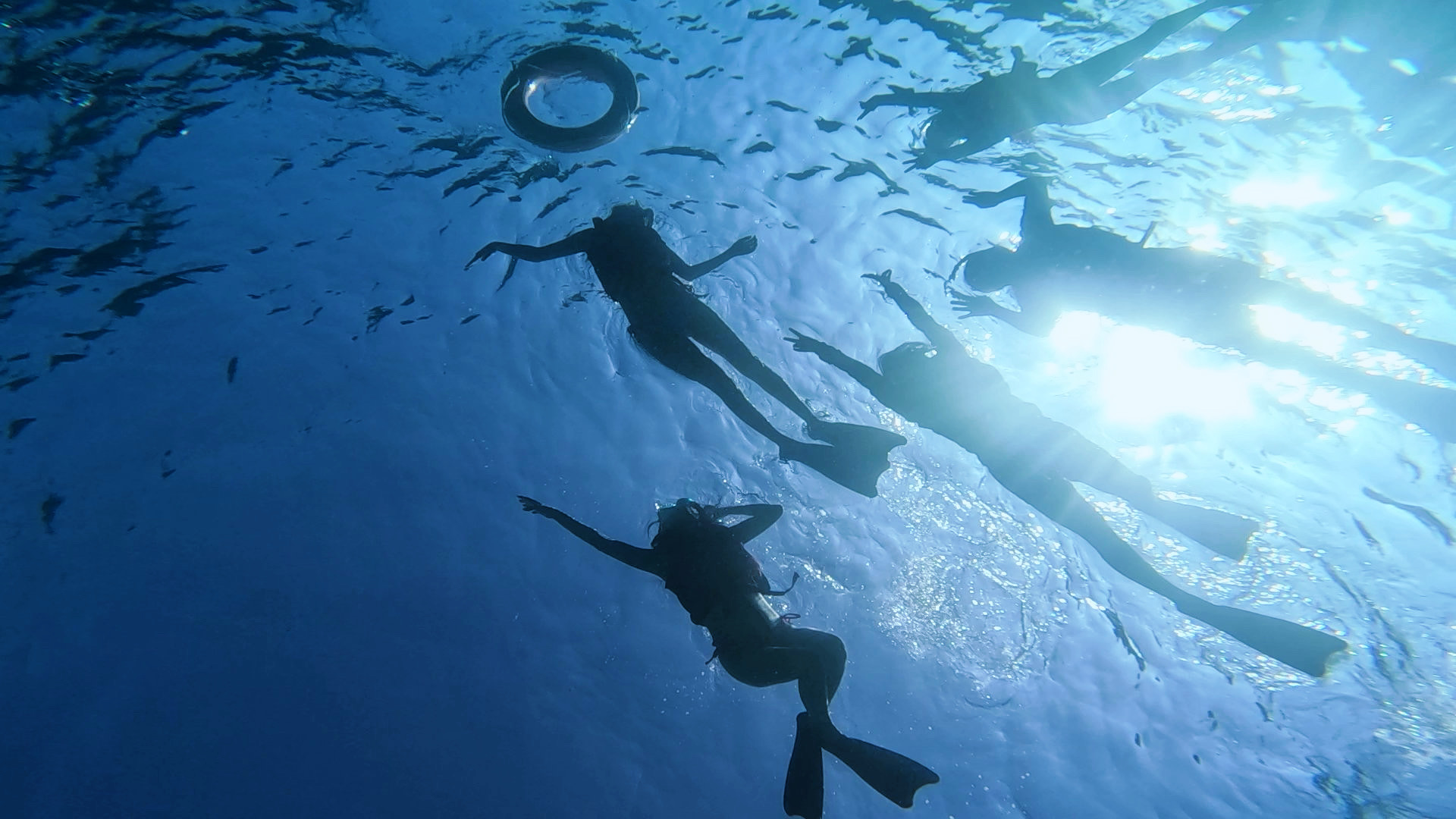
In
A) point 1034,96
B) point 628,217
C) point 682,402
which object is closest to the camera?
point 628,217

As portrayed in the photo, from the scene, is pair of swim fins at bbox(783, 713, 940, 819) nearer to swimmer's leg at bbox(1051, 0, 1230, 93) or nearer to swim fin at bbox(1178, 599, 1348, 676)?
swim fin at bbox(1178, 599, 1348, 676)

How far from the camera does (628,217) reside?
19.3 ft

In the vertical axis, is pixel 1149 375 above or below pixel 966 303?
below

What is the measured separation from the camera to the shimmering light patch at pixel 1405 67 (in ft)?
24.7

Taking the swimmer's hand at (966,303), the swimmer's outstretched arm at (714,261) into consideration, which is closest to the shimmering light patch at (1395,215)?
the swimmer's hand at (966,303)

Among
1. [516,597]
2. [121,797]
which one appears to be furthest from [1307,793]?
[121,797]

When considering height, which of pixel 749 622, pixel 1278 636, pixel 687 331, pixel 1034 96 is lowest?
pixel 1278 636

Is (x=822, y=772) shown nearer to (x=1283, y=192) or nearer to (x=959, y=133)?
(x=959, y=133)

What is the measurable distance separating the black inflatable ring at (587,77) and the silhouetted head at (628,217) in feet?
4.20

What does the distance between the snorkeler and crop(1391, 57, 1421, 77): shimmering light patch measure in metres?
9.73

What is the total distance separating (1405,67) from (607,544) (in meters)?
11.4

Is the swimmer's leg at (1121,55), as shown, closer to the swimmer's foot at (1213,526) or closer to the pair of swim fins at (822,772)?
the swimmer's foot at (1213,526)

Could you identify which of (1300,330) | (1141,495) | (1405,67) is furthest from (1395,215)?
(1141,495)

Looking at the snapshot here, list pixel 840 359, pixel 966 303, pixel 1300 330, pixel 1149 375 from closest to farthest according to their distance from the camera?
1. pixel 840 359
2. pixel 966 303
3. pixel 1300 330
4. pixel 1149 375
